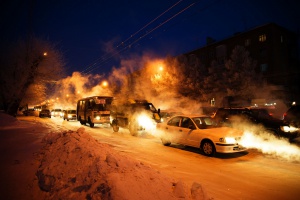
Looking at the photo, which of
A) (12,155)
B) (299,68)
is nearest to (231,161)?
(12,155)

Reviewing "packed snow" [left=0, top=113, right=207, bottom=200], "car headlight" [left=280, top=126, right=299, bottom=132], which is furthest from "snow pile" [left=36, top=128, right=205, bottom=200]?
"car headlight" [left=280, top=126, right=299, bottom=132]

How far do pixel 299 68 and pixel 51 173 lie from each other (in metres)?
42.1

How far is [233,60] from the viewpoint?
2841 cm

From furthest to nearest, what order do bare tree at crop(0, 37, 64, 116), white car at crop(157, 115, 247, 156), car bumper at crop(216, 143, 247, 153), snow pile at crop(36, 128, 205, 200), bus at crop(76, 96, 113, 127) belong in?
bare tree at crop(0, 37, 64, 116)
bus at crop(76, 96, 113, 127)
white car at crop(157, 115, 247, 156)
car bumper at crop(216, 143, 247, 153)
snow pile at crop(36, 128, 205, 200)

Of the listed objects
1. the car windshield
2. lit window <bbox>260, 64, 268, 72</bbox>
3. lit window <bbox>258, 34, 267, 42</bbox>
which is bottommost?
the car windshield

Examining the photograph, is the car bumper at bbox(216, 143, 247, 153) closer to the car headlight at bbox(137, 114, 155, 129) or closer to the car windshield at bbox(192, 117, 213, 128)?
the car windshield at bbox(192, 117, 213, 128)

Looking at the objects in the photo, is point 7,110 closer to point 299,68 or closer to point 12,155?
point 12,155

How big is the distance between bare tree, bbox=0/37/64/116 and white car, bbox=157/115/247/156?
18776mm

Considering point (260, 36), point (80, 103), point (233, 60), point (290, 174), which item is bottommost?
point (290, 174)

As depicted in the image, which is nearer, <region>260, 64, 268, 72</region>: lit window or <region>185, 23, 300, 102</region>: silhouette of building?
<region>185, 23, 300, 102</region>: silhouette of building

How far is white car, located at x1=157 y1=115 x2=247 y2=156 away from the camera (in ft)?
29.1

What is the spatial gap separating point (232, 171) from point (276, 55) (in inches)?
1339

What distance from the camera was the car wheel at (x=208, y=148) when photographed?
29.7ft

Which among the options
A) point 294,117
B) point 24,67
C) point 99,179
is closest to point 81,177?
point 99,179
